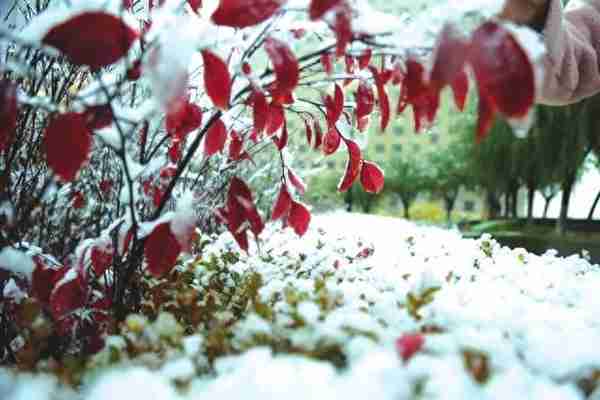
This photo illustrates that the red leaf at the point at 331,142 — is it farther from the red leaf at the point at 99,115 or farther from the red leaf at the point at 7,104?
the red leaf at the point at 7,104

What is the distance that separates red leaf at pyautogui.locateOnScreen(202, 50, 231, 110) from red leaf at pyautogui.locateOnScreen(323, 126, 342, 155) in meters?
0.42

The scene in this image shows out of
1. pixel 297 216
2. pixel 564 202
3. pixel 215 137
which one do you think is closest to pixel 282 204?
pixel 297 216

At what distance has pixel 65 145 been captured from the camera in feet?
2.05

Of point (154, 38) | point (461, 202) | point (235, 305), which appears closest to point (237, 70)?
point (154, 38)

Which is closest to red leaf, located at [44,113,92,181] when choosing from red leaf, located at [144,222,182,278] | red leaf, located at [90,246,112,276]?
red leaf, located at [144,222,182,278]

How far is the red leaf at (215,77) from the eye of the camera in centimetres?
65

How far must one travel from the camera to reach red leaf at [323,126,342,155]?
3.47 ft

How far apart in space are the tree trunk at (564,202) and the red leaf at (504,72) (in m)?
9.05

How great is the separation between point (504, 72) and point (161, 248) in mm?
517

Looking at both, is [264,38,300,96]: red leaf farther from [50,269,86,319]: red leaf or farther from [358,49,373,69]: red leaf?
[50,269,86,319]: red leaf

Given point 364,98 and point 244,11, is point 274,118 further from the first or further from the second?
point 244,11

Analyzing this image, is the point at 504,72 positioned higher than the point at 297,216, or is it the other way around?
the point at 504,72

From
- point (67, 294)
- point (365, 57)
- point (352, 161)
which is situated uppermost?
point (365, 57)

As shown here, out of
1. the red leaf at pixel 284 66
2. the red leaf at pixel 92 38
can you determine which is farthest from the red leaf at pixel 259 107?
the red leaf at pixel 92 38
